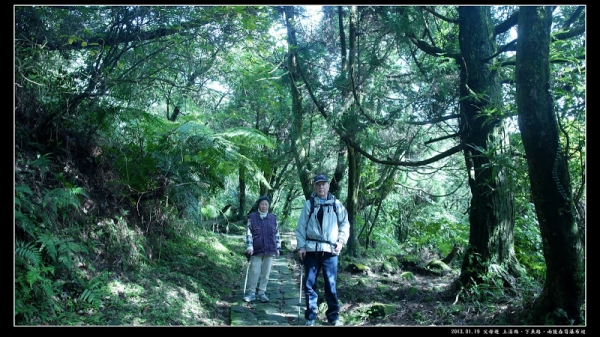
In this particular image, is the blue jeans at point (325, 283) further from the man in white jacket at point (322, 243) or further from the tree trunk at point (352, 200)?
the tree trunk at point (352, 200)

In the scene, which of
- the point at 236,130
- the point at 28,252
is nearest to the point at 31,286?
the point at 28,252

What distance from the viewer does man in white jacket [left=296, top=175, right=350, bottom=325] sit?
16.0 feet

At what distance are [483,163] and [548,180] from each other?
84.0 inches

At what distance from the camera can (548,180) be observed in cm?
380

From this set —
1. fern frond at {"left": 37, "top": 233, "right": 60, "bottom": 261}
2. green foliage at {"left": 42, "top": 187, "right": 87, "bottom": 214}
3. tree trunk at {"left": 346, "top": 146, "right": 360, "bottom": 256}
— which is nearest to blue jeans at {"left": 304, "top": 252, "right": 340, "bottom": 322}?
fern frond at {"left": 37, "top": 233, "right": 60, "bottom": 261}

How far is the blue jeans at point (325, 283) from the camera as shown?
4859mm

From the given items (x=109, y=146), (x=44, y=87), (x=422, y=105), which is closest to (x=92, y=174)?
(x=109, y=146)

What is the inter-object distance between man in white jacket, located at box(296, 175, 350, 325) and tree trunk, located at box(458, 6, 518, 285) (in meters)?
2.27

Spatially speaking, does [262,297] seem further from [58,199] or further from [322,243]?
[58,199]

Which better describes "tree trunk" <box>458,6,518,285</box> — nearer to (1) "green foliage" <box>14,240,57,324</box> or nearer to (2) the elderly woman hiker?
(2) the elderly woman hiker

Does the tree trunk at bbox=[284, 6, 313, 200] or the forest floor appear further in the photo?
the tree trunk at bbox=[284, 6, 313, 200]

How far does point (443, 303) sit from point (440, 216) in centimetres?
735

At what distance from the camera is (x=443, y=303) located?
565 centimetres
